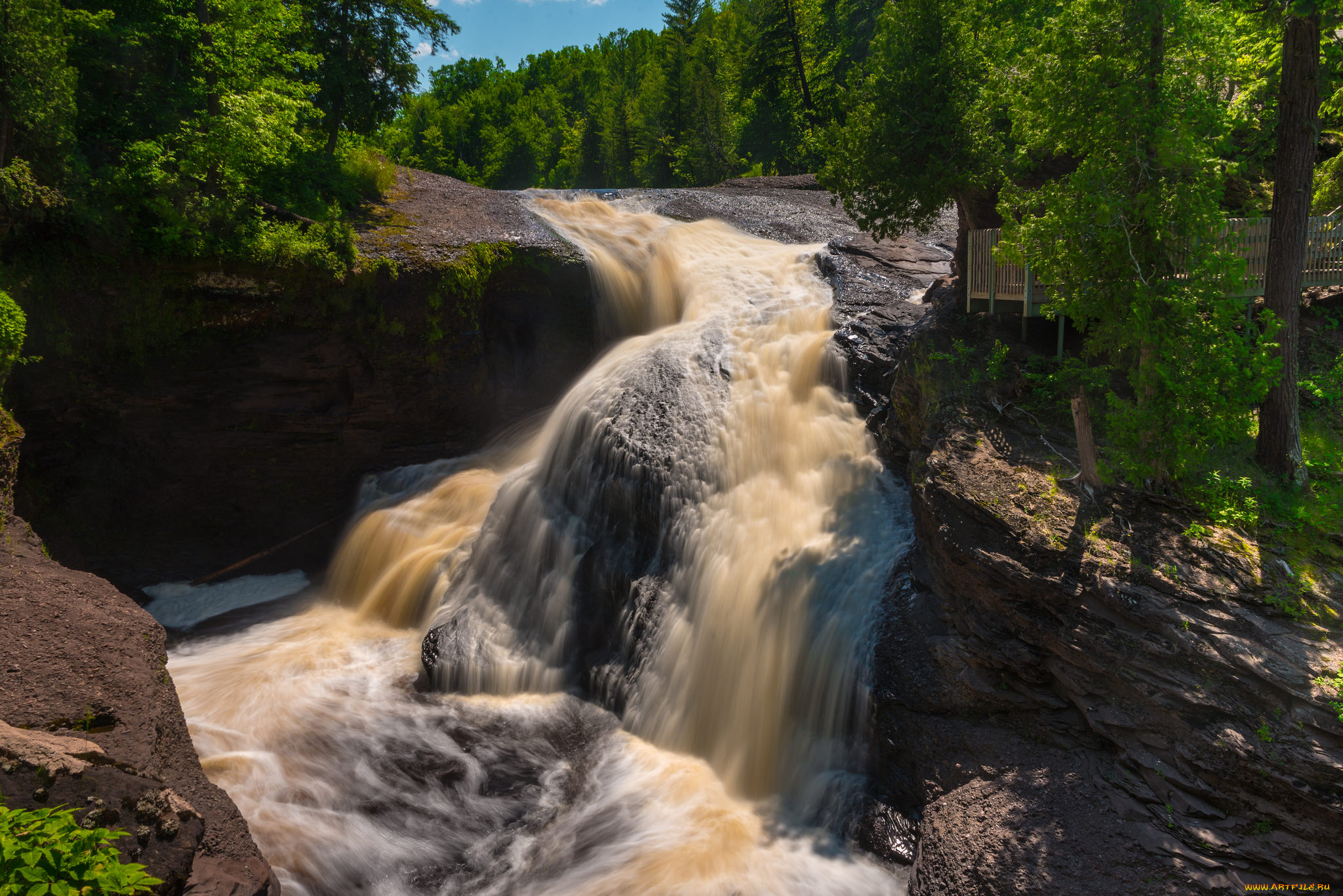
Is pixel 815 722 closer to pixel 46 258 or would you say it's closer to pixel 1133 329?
pixel 1133 329

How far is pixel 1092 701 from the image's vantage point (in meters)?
6.58

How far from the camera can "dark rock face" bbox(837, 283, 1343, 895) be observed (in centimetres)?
563

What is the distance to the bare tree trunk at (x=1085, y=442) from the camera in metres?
7.90

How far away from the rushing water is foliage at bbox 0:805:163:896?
389 centimetres

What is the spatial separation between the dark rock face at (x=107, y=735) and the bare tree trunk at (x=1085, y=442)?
8.60 metres

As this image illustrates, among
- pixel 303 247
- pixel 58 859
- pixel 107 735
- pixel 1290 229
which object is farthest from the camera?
pixel 303 247

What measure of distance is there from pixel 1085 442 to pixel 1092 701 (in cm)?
283

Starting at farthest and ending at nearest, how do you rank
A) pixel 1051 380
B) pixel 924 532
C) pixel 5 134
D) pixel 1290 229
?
pixel 5 134 → pixel 1051 380 → pixel 924 532 → pixel 1290 229

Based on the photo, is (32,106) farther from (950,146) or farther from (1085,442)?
(1085,442)

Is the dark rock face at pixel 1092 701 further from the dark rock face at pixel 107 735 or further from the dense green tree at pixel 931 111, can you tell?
the dark rock face at pixel 107 735

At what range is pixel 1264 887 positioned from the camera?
549 cm

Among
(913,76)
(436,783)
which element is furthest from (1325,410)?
(436,783)

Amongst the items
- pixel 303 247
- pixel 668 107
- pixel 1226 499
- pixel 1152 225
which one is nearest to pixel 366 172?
pixel 303 247

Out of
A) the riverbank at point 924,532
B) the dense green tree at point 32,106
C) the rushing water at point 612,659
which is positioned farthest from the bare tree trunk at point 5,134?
the rushing water at point 612,659
